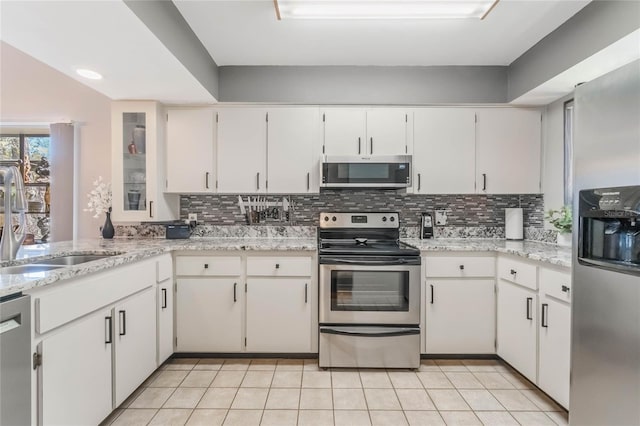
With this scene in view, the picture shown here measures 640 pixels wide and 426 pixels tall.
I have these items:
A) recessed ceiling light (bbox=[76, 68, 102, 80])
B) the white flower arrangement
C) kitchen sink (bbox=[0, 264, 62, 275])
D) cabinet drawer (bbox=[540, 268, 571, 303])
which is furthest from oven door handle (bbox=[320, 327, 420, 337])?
recessed ceiling light (bbox=[76, 68, 102, 80])

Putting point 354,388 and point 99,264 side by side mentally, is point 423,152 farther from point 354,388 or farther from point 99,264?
point 99,264

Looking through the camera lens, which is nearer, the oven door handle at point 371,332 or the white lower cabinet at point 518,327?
the white lower cabinet at point 518,327

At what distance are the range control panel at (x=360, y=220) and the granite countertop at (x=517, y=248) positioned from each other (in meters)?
0.23

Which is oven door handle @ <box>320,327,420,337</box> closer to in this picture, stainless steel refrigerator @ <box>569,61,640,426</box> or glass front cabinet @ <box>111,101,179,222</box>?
stainless steel refrigerator @ <box>569,61,640,426</box>

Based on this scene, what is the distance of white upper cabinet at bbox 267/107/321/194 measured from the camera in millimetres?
2930

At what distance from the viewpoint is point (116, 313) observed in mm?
1881

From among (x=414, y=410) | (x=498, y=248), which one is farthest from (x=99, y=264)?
(x=498, y=248)

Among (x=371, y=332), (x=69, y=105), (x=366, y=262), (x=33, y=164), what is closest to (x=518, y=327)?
(x=371, y=332)

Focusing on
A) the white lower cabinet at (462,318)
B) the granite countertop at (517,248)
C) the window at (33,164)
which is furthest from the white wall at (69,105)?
the white lower cabinet at (462,318)

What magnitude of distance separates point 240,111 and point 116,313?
6.10ft

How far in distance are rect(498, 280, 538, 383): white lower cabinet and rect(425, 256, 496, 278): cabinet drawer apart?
0.48 ft

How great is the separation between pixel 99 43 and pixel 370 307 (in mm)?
2399

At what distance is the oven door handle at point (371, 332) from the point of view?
8.14ft

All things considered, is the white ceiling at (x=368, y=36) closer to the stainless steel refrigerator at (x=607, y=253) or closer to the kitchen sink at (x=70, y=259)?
the stainless steel refrigerator at (x=607, y=253)
